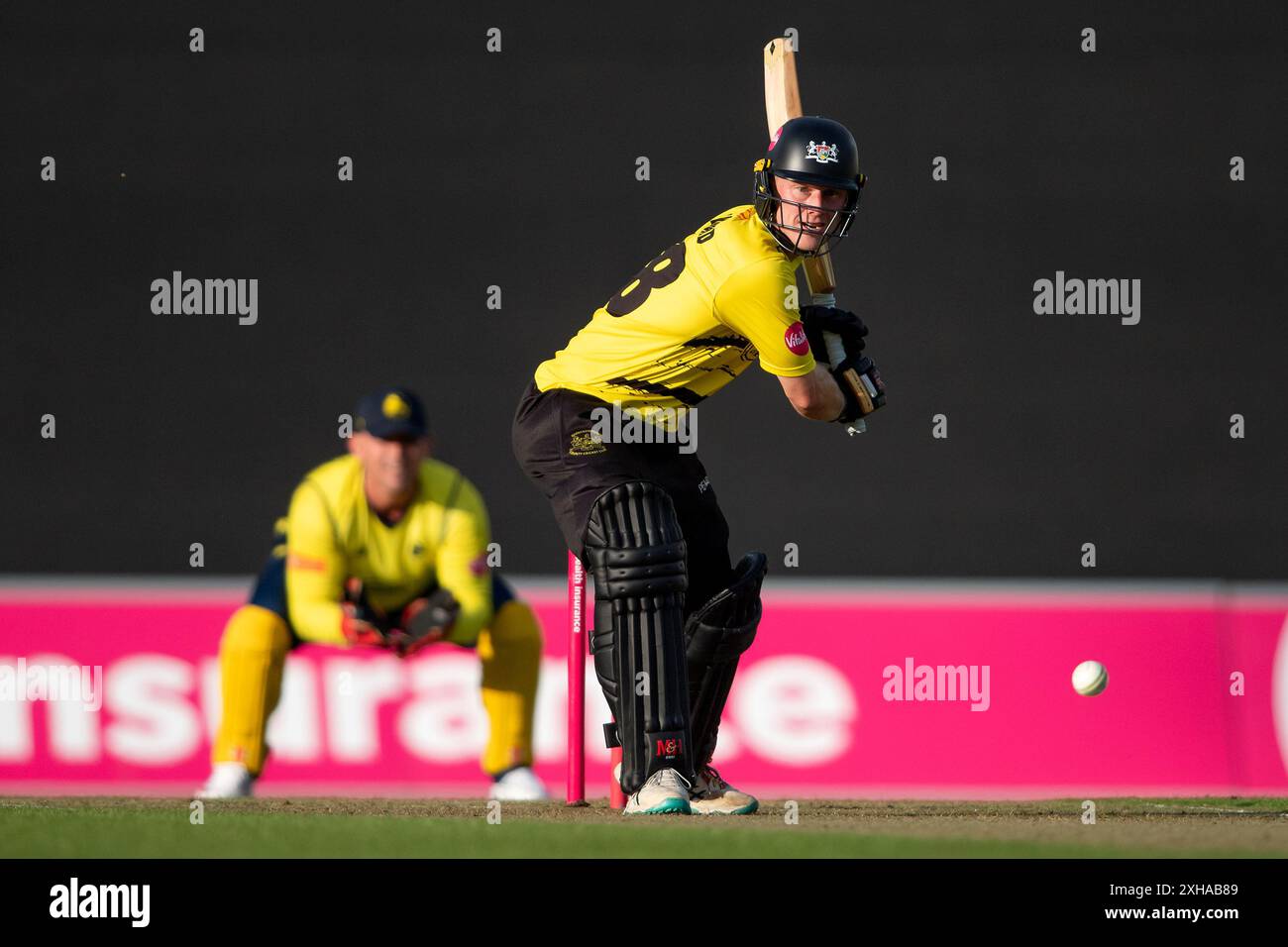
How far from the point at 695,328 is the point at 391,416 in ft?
2.79

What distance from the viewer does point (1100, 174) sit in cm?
829

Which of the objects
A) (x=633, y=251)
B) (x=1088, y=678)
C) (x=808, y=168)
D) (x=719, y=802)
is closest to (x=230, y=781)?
(x=719, y=802)

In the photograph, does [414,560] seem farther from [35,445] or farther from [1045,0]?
[1045,0]

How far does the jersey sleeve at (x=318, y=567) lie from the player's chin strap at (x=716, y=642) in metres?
0.94

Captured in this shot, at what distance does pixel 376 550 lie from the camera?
187 inches

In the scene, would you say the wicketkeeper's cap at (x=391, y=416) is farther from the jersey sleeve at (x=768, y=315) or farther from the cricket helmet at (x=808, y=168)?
the cricket helmet at (x=808, y=168)

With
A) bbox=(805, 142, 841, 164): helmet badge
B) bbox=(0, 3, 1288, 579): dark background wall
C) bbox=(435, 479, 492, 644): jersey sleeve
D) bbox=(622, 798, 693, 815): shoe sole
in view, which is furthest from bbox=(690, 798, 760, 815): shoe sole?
bbox=(0, 3, 1288, 579): dark background wall

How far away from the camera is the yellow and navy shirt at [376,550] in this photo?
476 cm

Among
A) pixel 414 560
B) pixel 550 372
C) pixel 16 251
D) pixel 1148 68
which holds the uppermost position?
pixel 1148 68

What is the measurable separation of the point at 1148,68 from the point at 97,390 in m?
4.82

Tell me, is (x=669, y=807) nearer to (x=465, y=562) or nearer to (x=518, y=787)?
(x=465, y=562)

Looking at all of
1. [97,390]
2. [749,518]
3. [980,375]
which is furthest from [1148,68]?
[97,390]

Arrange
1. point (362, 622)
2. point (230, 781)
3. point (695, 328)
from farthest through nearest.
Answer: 1. point (230, 781)
2. point (695, 328)
3. point (362, 622)

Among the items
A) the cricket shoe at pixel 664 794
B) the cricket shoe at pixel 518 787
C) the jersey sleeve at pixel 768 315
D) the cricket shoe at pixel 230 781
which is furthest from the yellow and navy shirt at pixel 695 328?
the cricket shoe at pixel 230 781
